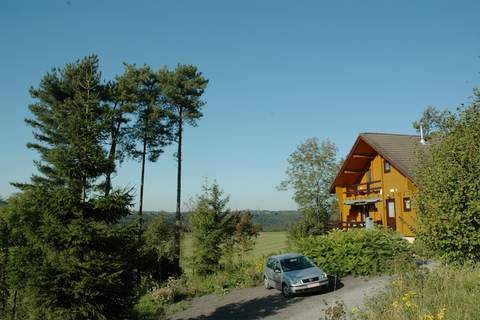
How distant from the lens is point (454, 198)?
1020cm

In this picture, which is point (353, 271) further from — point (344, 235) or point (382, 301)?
point (382, 301)

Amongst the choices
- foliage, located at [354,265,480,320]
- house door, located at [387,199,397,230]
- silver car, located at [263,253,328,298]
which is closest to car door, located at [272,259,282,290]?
silver car, located at [263,253,328,298]

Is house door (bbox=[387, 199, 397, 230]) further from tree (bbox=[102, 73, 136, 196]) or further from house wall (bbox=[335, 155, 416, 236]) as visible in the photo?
tree (bbox=[102, 73, 136, 196])

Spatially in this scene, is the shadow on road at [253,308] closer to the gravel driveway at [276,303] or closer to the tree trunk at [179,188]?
the gravel driveway at [276,303]

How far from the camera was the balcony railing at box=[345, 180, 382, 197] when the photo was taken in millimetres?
33000

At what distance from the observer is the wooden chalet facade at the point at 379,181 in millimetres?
29656

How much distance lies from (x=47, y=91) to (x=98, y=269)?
24.7 meters

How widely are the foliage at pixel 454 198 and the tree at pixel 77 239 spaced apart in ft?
25.6

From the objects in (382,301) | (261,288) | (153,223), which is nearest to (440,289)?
(382,301)

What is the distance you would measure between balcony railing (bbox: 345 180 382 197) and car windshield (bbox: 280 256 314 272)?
55.5 feet

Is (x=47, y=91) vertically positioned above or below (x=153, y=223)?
above

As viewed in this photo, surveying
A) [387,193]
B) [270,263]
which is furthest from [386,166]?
[270,263]

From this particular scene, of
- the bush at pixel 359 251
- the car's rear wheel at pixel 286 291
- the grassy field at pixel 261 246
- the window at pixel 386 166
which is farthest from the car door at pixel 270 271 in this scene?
the window at pixel 386 166

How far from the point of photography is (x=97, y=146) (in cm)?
1133
